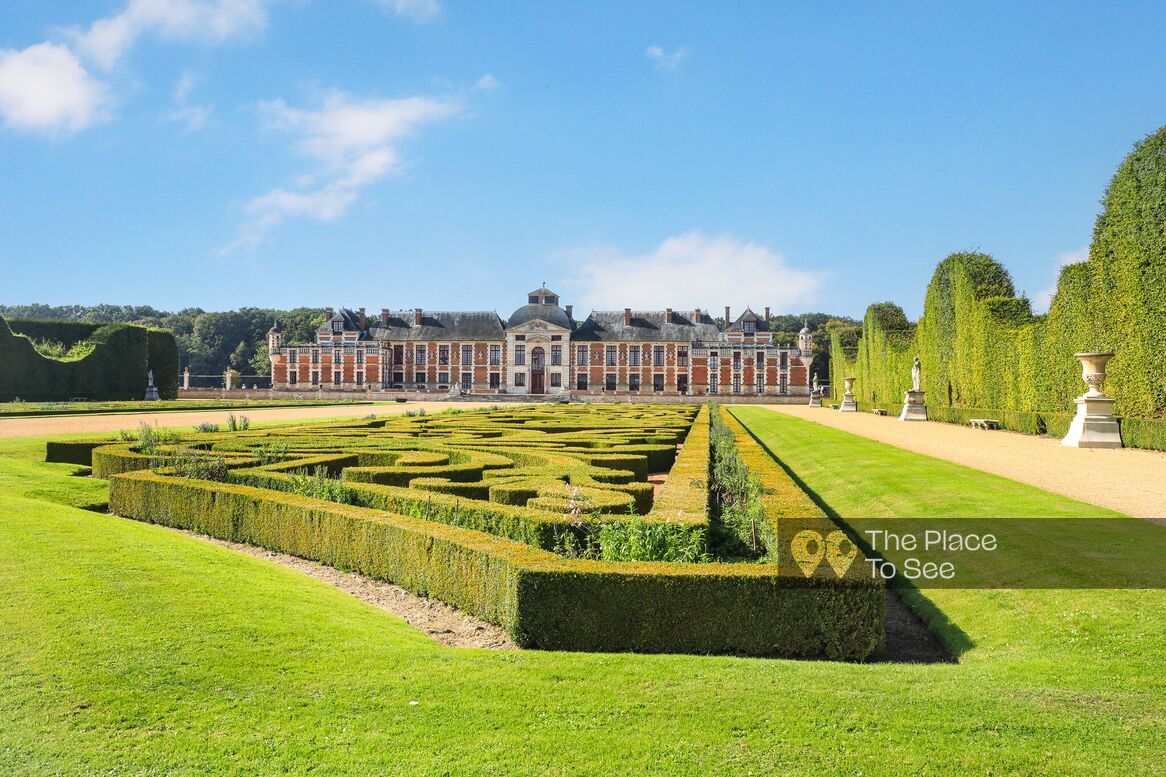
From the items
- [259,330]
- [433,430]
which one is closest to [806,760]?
[433,430]

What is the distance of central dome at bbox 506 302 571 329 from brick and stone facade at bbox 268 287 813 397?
0.11m

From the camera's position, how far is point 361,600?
232 inches

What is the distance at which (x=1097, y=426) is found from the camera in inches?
603

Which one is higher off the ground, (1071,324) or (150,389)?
(1071,324)

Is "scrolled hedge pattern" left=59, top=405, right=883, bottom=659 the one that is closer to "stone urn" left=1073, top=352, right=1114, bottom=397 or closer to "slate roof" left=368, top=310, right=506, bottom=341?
"stone urn" left=1073, top=352, right=1114, bottom=397

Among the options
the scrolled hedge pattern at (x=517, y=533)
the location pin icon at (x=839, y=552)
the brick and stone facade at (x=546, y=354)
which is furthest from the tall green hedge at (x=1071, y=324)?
the brick and stone facade at (x=546, y=354)

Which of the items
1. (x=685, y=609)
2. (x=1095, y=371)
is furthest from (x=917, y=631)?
(x=1095, y=371)

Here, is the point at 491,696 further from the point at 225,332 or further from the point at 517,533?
the point at 225,332

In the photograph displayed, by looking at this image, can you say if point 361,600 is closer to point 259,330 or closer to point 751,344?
point 751,344

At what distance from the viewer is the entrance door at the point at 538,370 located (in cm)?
6825

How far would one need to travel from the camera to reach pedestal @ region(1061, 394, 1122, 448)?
1520cm

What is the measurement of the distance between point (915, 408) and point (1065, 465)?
1638 centimetres

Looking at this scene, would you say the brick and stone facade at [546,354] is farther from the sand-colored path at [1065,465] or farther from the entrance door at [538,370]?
the sand-colored path at [1065,465]

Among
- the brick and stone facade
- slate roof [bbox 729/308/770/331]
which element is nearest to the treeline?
the brick and stone facade
